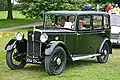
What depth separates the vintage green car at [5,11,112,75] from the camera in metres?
8.70

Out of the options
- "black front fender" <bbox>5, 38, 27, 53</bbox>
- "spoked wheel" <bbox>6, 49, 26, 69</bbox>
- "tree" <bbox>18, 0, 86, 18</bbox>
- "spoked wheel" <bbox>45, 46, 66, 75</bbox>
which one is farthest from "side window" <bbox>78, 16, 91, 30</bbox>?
"tree" <bbox>18, 0, 86, 18</bbox>

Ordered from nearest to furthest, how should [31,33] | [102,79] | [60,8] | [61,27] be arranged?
[102,79] → [31,33] → [61,27] → [60,8]

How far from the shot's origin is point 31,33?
29.1ft

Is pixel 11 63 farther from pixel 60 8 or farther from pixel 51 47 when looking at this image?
pixel 60 8

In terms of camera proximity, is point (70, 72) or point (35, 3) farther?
point (35, 3)

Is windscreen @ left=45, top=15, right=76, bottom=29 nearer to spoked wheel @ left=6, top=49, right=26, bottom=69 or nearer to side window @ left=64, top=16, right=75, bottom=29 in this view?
side window @ left=64, top=16, right=75, bottom=29

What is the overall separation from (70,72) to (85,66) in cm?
120

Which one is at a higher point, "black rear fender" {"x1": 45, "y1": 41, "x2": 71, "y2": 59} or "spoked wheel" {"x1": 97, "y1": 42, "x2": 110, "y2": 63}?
"black rear fender" {"x1": 45, "y1": 41, "x2": 71, "y2": 59}

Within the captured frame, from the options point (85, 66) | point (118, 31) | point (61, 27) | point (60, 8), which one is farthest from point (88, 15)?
point (60, 8)

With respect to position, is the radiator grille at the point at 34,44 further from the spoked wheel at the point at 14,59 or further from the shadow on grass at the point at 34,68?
the shadow on grass at the point at 34,68

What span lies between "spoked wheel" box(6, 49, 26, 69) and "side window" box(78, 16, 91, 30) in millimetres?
1958

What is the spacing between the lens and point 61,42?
8.81 m

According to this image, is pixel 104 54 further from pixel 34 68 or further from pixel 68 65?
pixel 34 68

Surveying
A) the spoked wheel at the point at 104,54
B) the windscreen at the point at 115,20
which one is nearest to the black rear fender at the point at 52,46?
the spoked wheel at the point at 104,54
